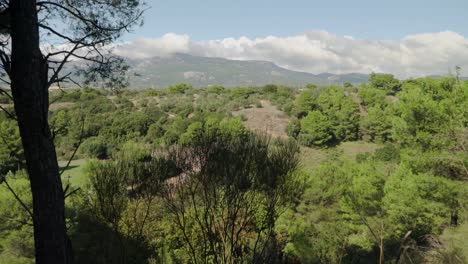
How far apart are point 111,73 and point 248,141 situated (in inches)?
201

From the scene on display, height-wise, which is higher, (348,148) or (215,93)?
(215,93)

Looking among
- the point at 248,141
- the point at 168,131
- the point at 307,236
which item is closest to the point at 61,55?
the point at 248,141

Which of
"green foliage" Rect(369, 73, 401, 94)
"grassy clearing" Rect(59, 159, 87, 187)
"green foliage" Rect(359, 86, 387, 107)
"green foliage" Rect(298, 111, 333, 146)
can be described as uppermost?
"green foliage" Rect(369, 73, 401, 94)

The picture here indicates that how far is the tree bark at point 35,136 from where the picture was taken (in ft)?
9.40

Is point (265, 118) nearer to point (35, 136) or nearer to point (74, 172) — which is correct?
point (74, 172)

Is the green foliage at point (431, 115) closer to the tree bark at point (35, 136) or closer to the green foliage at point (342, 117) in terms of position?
the tree bark at point (35, 136)

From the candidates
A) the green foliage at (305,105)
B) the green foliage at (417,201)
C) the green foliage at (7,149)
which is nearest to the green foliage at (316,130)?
the green foliage at (305,105)

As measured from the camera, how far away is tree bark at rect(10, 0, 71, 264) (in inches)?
113

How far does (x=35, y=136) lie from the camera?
9.50 ft

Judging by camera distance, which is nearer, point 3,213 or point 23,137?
point 23,137

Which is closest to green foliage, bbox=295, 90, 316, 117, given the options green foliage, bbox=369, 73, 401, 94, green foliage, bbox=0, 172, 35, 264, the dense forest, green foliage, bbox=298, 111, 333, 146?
green foliage, bbox=298, 111, 333, 146

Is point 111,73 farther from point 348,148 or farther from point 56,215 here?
point 348,148

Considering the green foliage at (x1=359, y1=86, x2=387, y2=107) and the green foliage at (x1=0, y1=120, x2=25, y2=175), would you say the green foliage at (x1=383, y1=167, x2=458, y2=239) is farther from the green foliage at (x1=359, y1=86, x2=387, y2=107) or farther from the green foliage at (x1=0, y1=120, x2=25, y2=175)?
the green foliage at (x1=359, y1=86, x2=387, y2=107)

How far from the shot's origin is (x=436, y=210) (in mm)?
17281
